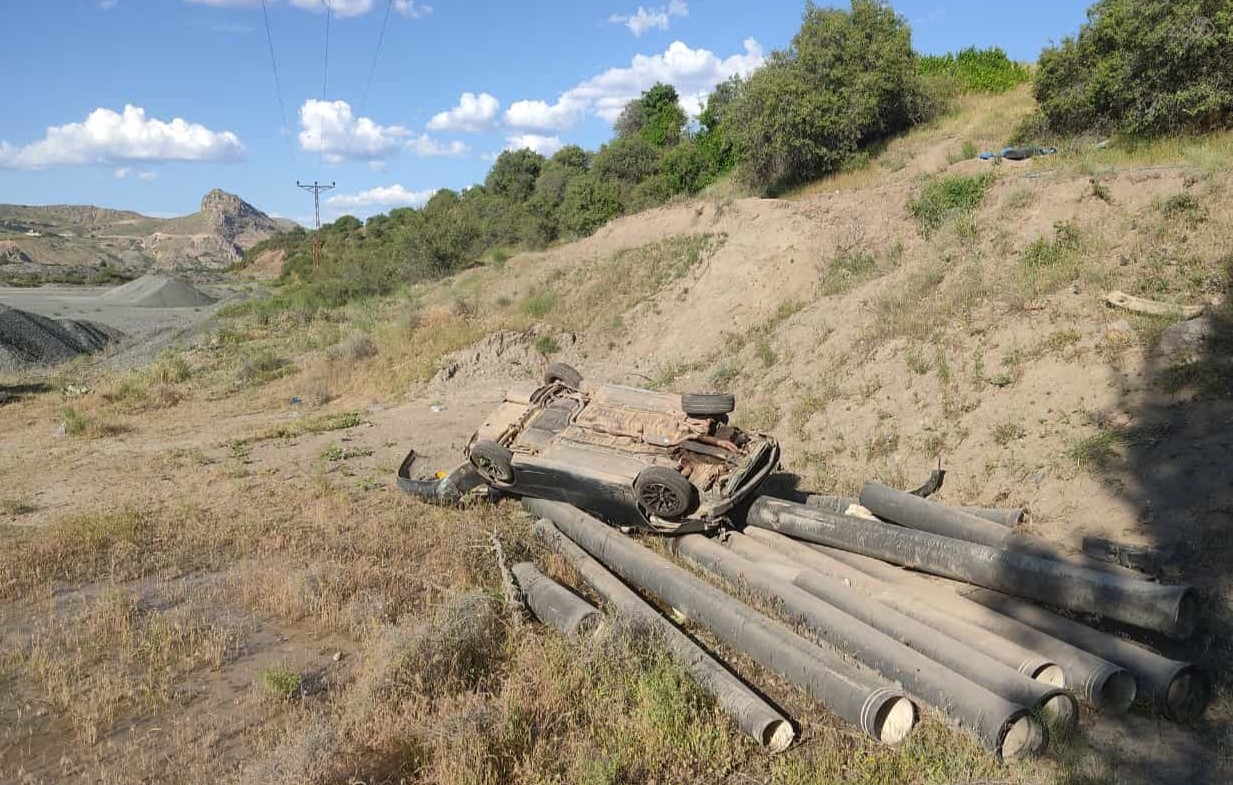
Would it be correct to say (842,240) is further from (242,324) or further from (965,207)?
(242,324)

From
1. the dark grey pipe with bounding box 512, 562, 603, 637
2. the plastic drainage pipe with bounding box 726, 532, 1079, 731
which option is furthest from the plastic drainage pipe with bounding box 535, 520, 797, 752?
the plastic drainage pipe with bounding box 726, 532, 1079, 731

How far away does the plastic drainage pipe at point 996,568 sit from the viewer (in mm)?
4988

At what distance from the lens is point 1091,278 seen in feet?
33.3

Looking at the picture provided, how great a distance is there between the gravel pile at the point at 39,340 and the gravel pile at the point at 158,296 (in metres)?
20.7

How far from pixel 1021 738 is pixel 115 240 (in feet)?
559

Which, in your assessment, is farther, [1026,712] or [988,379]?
[988,379]

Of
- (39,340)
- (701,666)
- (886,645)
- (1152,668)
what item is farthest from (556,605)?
(39,340)

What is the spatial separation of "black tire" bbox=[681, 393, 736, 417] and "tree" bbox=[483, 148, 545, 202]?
47802 millimetres

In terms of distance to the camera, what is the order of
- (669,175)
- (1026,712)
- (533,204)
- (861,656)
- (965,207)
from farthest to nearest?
(533,204), (669,175), (965,207), (861,656), (1026,712)

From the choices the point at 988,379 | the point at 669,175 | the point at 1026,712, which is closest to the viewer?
the point at 1026,712

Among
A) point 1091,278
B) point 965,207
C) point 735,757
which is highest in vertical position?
point 965,207

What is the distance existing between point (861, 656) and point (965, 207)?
11744 mm

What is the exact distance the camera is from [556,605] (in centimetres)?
600

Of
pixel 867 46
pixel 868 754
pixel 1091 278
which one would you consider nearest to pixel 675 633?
pixel 868 754
